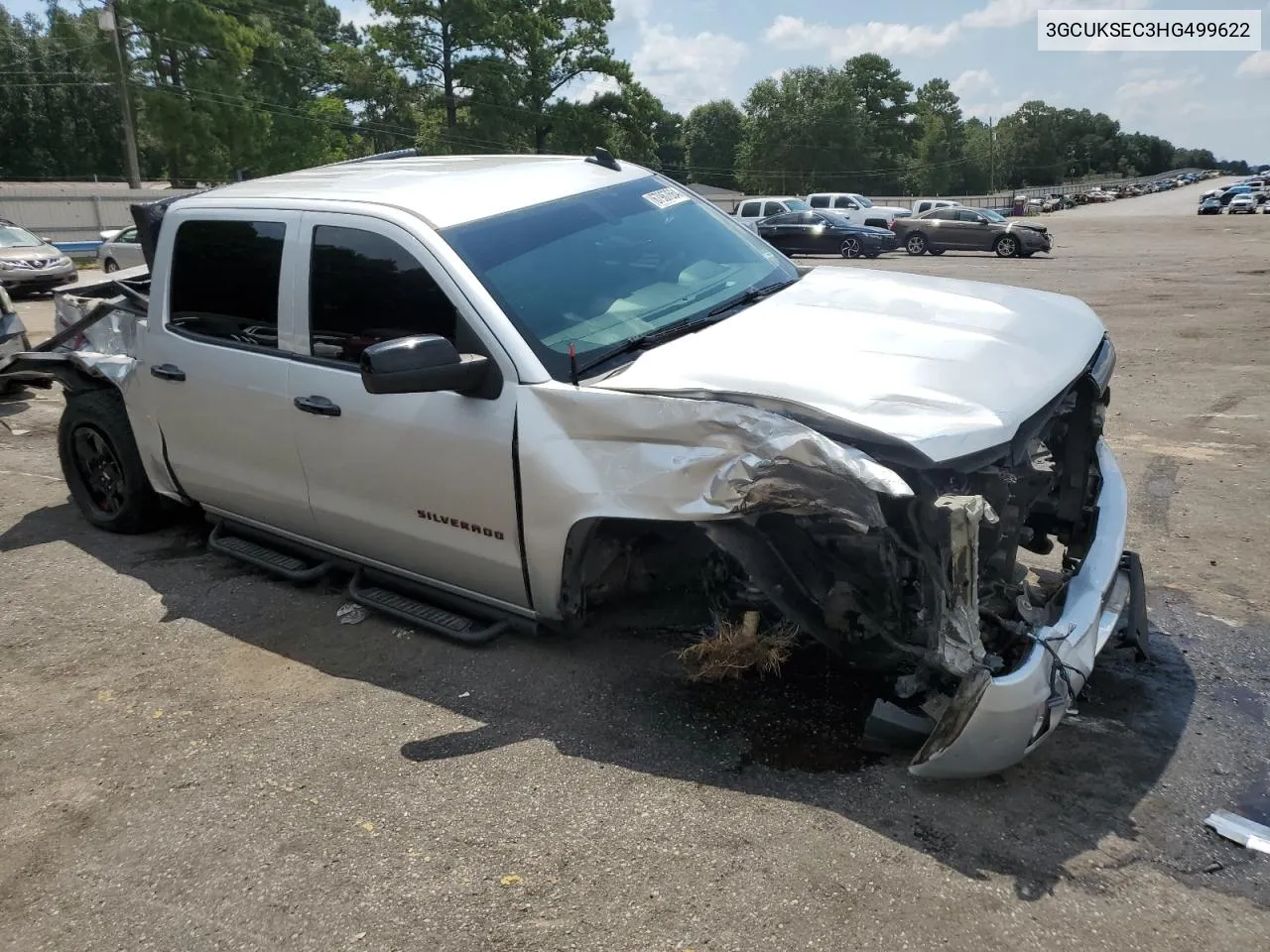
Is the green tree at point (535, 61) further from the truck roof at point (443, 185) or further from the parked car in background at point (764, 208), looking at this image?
the truck roof at point (443, 185)

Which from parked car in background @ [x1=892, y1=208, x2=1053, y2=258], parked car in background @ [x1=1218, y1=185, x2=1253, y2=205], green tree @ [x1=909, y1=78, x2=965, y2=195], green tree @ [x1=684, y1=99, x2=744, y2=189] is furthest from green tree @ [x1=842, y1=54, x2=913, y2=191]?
parked car in background @ [x1=892, y1=208, x2=1053, y2=258]

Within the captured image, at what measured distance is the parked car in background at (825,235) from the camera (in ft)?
90.3

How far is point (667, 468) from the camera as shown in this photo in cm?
306

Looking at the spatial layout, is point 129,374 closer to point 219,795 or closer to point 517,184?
point 517,184

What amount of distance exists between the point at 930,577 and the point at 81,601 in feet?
13.1

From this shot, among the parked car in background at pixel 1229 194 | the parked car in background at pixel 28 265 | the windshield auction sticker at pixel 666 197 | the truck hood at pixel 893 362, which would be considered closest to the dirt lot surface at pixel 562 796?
the truck hood at pixel 893 362

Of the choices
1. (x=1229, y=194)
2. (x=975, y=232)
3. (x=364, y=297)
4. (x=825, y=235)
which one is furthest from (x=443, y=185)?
(x=1229, y=194)

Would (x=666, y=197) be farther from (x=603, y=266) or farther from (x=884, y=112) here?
(x=884, y=112)

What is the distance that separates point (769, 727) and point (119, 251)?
2061 centimetres

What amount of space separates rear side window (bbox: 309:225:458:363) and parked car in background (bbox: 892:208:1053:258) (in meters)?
25.7

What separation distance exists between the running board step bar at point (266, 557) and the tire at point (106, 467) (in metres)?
0.70

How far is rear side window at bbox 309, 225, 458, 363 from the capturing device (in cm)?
362

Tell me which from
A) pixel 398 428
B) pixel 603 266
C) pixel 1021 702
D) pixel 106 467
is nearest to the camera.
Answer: pixel 1021 702

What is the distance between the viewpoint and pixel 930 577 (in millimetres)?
2801
